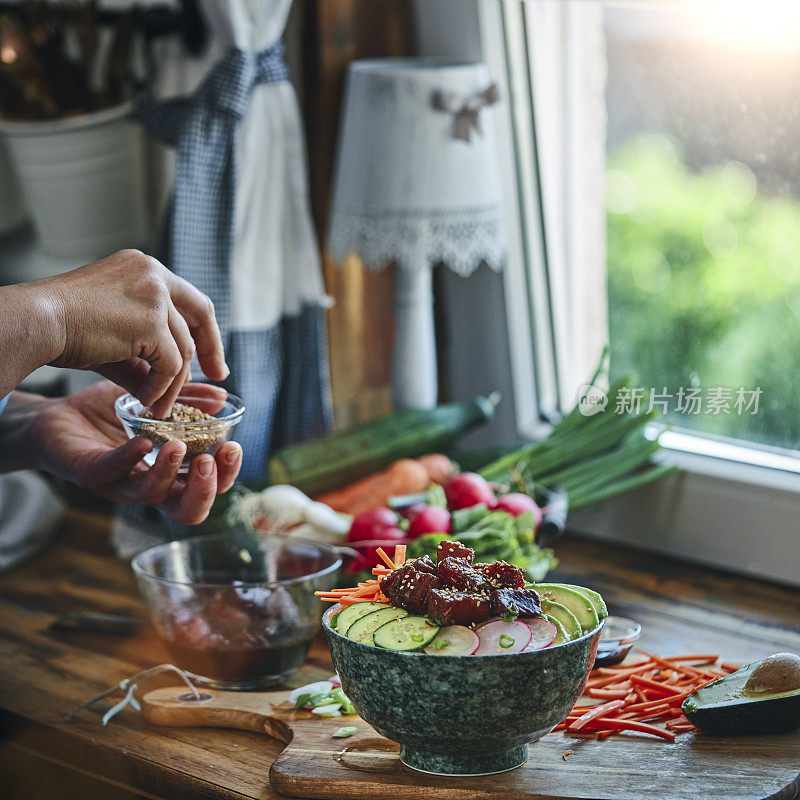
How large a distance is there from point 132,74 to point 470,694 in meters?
1.27

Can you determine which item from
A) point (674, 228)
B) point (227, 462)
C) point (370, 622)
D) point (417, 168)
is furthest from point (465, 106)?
point (370, 622)

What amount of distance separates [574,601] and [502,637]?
100mm

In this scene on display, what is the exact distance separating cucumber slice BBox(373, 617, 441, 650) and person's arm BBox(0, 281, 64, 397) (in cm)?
33

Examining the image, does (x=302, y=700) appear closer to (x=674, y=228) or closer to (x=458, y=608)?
Result: (x=458, y=608)

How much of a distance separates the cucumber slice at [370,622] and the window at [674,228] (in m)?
0.75

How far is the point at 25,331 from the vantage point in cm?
75

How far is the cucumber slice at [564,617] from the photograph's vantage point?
0.81 meters

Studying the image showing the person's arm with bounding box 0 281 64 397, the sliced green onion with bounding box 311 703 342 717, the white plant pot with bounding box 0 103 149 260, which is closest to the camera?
the person's arm with bounding box 0 281 64 397

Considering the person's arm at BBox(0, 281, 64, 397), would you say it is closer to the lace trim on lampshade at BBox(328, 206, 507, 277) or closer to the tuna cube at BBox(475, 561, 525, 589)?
the tuna cube at BBox(475, 561, 525, 589)

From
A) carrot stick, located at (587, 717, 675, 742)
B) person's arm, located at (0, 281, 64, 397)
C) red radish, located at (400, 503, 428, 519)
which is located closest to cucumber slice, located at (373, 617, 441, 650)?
carrot stick, located at (587, 717, 675, 742)

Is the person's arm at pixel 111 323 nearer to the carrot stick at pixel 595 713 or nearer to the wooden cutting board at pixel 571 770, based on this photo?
the wooden cutting board at pixel 571 770

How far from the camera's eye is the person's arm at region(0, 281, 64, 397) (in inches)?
29.5

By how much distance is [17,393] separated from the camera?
3.44ft

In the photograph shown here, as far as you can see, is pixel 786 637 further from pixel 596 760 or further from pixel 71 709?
pixel 71 709
